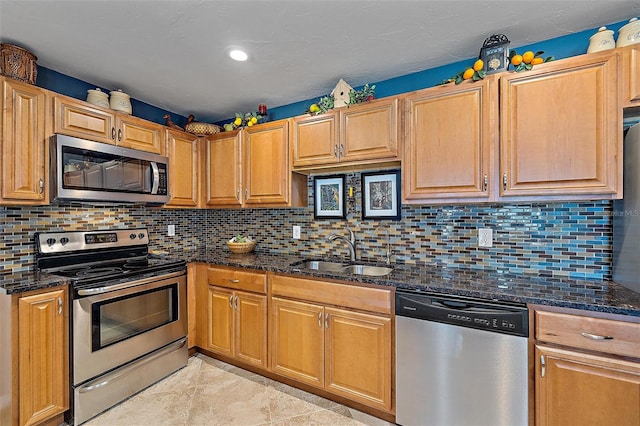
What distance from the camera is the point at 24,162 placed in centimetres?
190

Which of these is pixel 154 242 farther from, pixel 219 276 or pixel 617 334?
pixel 617 334

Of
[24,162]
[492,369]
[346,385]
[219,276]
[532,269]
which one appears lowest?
[346,385]

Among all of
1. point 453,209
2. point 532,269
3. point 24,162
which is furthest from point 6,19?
point 532,269

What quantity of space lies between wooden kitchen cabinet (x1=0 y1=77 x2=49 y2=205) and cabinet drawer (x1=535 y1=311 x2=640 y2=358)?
304 centimetres

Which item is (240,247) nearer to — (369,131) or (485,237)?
(369,131)

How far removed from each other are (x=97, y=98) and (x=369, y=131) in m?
2.14

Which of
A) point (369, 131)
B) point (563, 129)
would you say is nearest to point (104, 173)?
point (369, 131)

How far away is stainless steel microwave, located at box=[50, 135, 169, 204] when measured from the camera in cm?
201

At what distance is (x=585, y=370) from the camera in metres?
1.37

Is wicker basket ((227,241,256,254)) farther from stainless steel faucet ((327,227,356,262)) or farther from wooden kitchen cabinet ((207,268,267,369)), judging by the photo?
stainless steel faucet ((327,227,356,262))

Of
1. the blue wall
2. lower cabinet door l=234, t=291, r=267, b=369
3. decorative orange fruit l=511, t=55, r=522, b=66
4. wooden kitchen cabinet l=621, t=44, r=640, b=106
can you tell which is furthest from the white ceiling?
lower cabinet door l=234, t=291, r=267, b=369

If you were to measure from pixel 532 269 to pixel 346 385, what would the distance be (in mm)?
1450

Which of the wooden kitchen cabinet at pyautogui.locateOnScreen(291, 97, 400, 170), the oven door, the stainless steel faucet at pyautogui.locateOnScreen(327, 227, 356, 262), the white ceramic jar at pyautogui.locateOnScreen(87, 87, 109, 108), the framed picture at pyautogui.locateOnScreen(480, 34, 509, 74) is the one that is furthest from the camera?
the stainless steel faucet at pyautogui.locateOnScreen(327, 227, 356, 262)

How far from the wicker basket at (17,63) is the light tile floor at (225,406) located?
7.38 feet
